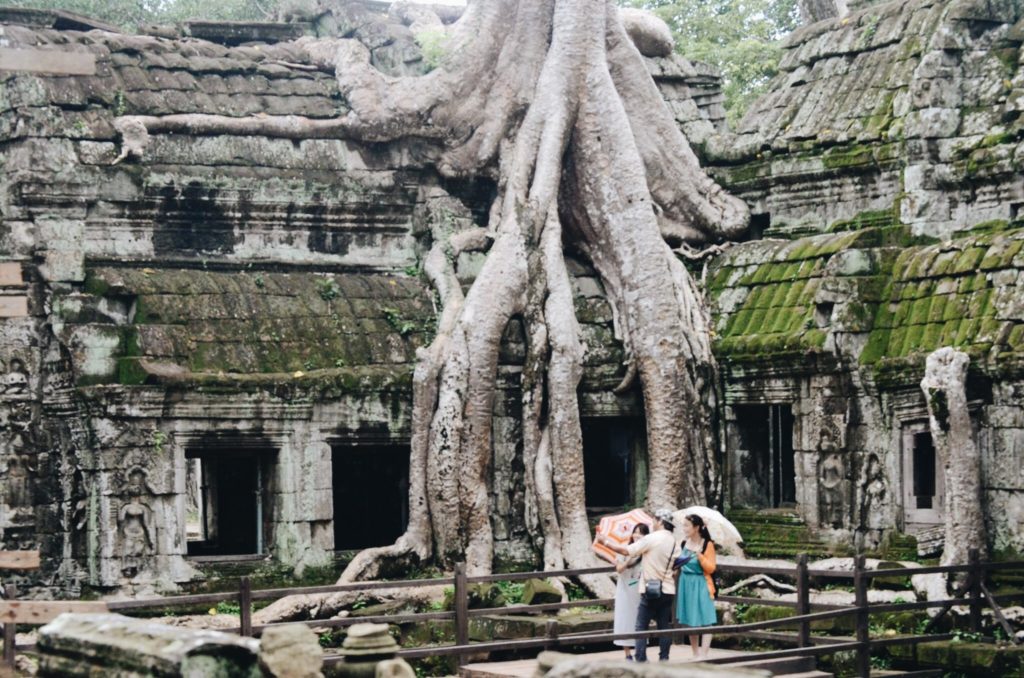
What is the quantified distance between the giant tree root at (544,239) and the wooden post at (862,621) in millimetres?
3661

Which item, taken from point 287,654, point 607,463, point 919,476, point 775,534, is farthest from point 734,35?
point 287,654

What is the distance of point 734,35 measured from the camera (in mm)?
32719

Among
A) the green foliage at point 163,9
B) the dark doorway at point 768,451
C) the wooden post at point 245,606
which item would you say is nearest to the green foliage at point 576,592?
the dark doorway at point 768,451

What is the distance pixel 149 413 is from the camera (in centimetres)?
1995

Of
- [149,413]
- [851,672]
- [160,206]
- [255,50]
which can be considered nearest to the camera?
[851,672]

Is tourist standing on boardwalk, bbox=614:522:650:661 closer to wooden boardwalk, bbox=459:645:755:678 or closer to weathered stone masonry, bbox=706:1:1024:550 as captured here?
wooden boardwalk, bbox=459:645:755:678

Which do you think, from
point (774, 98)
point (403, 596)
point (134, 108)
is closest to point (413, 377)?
point (403, 596)

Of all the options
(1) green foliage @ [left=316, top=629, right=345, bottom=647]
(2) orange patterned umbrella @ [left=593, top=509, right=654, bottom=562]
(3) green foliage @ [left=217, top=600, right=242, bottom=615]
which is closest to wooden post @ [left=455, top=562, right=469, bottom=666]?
(2) orange patterned umbrella @ [left=593, top=509, right=654, bottom=562]

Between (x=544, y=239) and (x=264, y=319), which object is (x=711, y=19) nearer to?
(x=544, y=239)

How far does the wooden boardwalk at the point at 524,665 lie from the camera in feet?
55.3

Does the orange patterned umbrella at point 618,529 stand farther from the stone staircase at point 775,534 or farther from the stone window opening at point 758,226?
the stone window opening at point 758,226

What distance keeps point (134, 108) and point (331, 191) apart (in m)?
2.05

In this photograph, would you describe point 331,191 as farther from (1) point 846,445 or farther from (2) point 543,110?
(1) point 846,445

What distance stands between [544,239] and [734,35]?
38.6 feet
